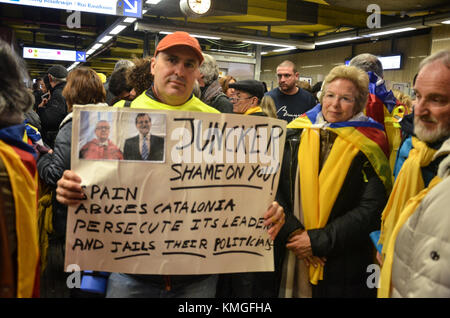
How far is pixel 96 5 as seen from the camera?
5.51m

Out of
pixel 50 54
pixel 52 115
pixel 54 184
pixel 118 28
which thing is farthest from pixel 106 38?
pixel 54 184

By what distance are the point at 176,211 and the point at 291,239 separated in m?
0.65

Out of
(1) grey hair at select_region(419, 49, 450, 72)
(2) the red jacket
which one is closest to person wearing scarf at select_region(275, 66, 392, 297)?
(1) grey hair at select_region(419, 49, 450, 72)

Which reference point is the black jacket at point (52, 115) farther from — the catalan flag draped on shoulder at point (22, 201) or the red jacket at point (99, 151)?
the catalan flag draped on shoulder at point (22, 201)

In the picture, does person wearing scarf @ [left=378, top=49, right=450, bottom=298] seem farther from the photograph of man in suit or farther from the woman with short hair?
the woman with short hair

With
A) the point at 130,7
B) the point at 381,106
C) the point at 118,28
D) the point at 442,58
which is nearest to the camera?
the point at 442,58

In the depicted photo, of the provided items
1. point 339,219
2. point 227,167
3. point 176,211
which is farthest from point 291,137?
point 176,211

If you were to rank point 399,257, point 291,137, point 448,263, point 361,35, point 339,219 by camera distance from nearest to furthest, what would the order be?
point 448,263, point 399,257, point 339,219, point 291,137, point 361,35

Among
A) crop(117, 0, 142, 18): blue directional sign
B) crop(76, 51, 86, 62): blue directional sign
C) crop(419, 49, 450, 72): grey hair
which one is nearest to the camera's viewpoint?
crop(419, 49, 450, 72): grey hair

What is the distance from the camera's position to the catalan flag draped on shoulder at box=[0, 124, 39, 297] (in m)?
1.16

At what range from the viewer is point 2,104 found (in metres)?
1.19

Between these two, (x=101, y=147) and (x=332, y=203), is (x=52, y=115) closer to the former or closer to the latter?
(x=101, y=147)

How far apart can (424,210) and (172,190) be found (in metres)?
0.82
